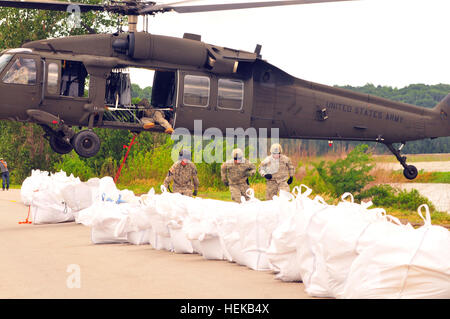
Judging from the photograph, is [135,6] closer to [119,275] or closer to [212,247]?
[212,247]

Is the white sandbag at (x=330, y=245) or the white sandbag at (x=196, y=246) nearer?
the white sandbag at (x=330, y=245)

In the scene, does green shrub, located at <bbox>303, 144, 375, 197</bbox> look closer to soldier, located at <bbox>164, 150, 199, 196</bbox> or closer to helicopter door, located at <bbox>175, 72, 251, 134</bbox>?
helicopter door, located at <bbox>175, 72, 251, 134</bbox>

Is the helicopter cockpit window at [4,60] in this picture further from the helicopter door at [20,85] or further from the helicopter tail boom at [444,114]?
the helicopter tail boom at [444,114]

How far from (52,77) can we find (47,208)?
9.78 feet

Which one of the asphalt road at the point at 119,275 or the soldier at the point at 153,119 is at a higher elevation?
the soldier at the point at 153,119

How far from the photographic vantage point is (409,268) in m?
5.57

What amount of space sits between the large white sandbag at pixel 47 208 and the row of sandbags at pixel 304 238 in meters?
3.34

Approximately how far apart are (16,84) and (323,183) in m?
8.31

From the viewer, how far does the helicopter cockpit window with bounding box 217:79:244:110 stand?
55.3ft

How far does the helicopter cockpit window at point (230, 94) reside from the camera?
16859 millimetres

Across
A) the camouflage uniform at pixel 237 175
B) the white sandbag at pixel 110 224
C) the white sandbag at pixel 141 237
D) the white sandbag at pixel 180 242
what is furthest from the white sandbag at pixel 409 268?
the camouflage uniform at pixel 237 175

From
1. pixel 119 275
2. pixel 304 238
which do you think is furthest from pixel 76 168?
pixel 304 238
